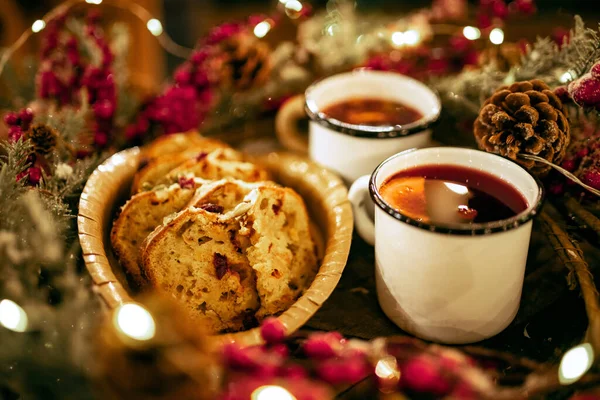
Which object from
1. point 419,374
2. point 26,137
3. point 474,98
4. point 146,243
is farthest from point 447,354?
point 26,137

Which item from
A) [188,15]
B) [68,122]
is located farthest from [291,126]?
[188,15]

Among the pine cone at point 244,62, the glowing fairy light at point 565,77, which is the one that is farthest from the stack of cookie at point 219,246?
the glowing fairy light at point 565,77

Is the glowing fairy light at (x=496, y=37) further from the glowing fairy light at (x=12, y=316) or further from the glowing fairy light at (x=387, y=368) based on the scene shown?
the glowing fairy light at (x=12, y=316)

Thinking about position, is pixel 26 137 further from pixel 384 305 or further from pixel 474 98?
pixel 474 98

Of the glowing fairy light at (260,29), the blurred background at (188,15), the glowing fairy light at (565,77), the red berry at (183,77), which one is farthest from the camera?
the blurred background at (188,15)

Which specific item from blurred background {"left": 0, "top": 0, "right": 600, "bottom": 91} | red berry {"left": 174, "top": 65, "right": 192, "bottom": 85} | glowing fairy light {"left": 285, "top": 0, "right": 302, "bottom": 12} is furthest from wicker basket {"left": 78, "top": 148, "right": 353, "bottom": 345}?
blurred background {"left": 0, "top": 0, "right": 600, "bottom": 91}

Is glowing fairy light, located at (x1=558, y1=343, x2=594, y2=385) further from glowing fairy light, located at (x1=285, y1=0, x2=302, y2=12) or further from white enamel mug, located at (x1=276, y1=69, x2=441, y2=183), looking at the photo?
glowing fairy light, located at (x1=285, y1=0, x2=302, y2=12)
